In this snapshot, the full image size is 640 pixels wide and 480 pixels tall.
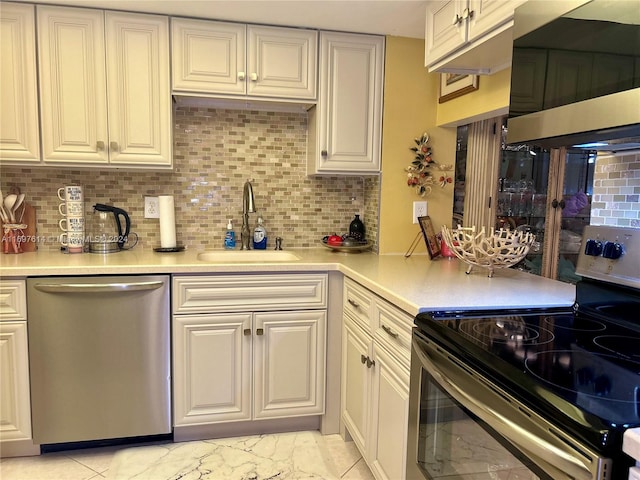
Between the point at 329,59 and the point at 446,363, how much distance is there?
5.99ft

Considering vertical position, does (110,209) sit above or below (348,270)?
above

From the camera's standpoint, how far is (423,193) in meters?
2.61

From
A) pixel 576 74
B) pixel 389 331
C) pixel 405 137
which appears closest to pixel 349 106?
pixel 405 137

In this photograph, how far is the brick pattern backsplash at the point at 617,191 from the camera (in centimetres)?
140

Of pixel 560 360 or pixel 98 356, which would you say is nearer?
pixel 560 360

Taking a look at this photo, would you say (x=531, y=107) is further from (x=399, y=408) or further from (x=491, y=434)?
(x=399, y=408)

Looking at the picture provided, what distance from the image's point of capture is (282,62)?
7.85 feet

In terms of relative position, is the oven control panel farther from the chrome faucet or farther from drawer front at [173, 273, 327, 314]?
the chrome faucet

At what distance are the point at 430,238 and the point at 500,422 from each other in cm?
153

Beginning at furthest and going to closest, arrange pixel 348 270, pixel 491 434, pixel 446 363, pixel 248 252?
pixel 248 252 → pixel 348 270 → pixel 446 363 → pixel 491 434

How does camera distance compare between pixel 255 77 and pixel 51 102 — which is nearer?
pixel 51 102

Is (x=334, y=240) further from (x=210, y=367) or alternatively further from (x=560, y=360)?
(x=560, y=360)

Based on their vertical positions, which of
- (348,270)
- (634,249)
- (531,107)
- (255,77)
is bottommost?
(348,270)

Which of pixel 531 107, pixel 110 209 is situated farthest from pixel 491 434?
pixel 110 209
